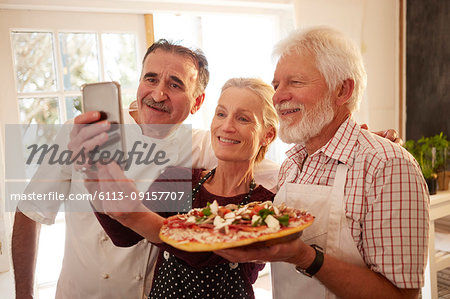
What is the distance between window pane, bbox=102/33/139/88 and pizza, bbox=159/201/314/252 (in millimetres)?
1727

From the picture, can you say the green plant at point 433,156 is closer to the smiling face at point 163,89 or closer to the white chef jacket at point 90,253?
the white chef jacket at point 90,253

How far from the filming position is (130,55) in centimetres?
267

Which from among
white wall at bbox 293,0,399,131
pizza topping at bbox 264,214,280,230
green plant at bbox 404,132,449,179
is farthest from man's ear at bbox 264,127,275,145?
white wall at bbox 293,0,399,131

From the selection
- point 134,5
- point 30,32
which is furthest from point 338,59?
point 30,32

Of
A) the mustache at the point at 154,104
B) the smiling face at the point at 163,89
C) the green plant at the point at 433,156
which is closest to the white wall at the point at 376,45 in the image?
the green plant at the point at 433,156

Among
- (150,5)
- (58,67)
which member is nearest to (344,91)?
(150,5)

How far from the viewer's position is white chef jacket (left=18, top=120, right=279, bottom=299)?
1405 mm

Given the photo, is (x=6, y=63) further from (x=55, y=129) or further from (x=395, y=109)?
(x=395, y=109)

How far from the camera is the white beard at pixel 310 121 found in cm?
124

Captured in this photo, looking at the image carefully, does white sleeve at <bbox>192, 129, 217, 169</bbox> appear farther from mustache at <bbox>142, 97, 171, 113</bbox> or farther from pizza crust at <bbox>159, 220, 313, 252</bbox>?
pizza crust at <bbox>159, 220, 313, 252</bbox>

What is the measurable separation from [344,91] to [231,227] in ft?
1.97

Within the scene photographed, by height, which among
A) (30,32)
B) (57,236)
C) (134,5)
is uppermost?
(134,5)

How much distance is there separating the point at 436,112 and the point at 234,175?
251 cm

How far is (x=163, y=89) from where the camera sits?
4.90 ft
